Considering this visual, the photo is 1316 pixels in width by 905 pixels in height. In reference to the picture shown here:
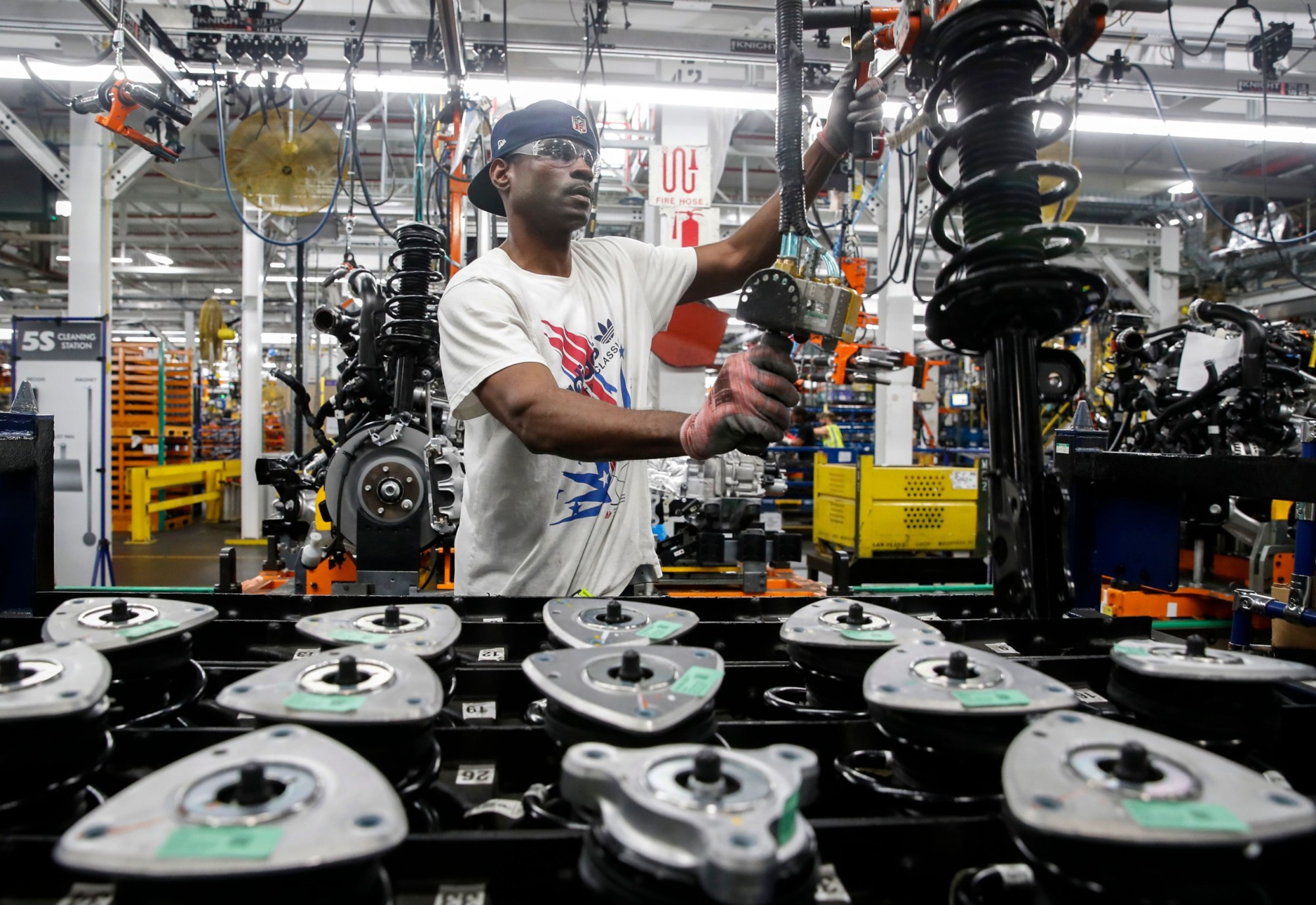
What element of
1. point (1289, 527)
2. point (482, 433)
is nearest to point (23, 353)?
point (482, 433)

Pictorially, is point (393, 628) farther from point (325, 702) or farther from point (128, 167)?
point (128, 167)

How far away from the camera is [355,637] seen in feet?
2.85

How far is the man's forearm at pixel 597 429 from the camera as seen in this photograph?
1.17m

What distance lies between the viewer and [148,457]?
10.0 meters

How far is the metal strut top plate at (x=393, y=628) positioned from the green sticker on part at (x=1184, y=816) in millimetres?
657

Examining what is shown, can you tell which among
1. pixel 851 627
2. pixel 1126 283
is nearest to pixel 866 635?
pixel 851 627

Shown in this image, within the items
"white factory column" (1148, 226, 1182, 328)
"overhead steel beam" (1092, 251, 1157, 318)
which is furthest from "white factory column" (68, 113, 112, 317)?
"white factory column" (1148, 226, 1182, 328)

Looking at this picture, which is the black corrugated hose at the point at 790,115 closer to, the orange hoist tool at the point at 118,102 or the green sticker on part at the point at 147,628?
the green sticker on part at the point at 147,628

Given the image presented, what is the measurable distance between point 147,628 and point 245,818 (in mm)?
449

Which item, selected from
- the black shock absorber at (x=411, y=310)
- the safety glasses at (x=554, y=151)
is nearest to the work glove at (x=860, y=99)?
the safety glasses at (x=554, y=151)

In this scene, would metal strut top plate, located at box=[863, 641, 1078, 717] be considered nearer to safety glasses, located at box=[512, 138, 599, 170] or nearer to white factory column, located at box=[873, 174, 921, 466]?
safety glasses, located at box=[512, 138, 599, 170]

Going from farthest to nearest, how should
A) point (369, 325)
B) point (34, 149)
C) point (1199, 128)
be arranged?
point (34, 149)
point (1199, 128)
point (369, 325)

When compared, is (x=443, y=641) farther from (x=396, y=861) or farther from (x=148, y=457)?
(x=148, y=457)

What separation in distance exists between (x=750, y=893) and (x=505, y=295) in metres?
1.27
